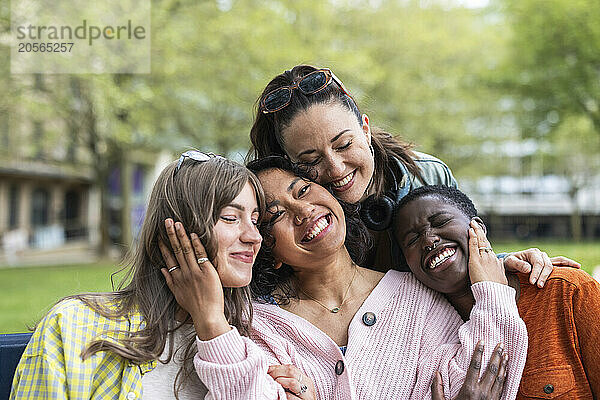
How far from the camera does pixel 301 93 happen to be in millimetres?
2814

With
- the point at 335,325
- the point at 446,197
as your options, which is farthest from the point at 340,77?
the point at 335,325

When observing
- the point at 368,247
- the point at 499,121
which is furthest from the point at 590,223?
the point at 368,247

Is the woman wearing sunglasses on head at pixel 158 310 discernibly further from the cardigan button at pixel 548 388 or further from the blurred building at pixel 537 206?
the blurred building at pixel 537 206

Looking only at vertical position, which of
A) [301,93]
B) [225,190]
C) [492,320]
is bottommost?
[492,320]

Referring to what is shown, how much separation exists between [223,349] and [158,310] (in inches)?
14.0

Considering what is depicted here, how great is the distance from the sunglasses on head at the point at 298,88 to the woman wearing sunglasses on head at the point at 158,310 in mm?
430

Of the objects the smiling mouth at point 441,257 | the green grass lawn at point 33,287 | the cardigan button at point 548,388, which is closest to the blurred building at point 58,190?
the green grass lawn at point 33,287

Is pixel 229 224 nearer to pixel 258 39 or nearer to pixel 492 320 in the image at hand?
pixel 492 320

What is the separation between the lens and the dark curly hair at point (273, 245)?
106 inches

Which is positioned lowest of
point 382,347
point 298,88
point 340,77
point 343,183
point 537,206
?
point 537,206

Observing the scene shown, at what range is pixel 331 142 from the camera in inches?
110

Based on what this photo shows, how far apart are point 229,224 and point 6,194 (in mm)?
29279

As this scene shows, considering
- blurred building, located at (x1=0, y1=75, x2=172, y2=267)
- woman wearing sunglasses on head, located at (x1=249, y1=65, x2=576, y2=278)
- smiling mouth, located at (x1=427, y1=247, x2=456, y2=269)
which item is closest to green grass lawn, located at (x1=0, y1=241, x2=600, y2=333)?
blurred building, located at (x1=0, y1=75, x2=172, y2=267)

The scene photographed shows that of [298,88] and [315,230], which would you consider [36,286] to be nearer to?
[298,88]
